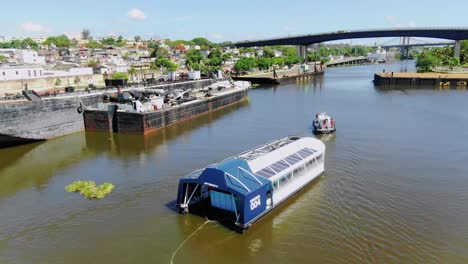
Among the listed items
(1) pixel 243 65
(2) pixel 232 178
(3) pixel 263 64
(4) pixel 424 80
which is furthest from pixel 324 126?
(3) pixel 263 64

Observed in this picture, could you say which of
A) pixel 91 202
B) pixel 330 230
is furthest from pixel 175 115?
pixel 330 230

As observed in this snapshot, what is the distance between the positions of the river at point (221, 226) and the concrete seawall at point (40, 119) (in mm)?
1105

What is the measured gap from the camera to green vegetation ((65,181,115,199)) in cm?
1920

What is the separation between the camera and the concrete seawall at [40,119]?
2923cm

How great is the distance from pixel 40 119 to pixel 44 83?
989 inches

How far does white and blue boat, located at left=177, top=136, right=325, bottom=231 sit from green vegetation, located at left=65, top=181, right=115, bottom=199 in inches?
206

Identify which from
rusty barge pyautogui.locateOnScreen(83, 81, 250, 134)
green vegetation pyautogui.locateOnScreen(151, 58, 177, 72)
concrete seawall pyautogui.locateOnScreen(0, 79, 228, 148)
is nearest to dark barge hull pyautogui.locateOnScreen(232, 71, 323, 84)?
green vegetation pyautogui.locateOnScreen(151, 58, 177, 72)

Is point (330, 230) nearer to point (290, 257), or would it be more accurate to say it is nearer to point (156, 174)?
point (290, 257)

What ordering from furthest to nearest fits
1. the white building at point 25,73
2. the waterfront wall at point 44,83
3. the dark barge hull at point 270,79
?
the dark barge hull at point 270,79, the white building at point 25,73, the waterfront wall at point 44,83

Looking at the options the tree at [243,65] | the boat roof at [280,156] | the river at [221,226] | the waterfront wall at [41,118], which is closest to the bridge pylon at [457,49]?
the tree at [243,65]

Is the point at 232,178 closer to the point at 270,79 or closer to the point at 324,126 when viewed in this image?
the point at 324,126

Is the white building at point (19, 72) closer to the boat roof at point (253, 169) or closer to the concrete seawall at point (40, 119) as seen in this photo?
the concrete seawall at point (40, 119)

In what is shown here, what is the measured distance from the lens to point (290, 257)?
13.4m

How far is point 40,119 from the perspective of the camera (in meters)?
31.8
